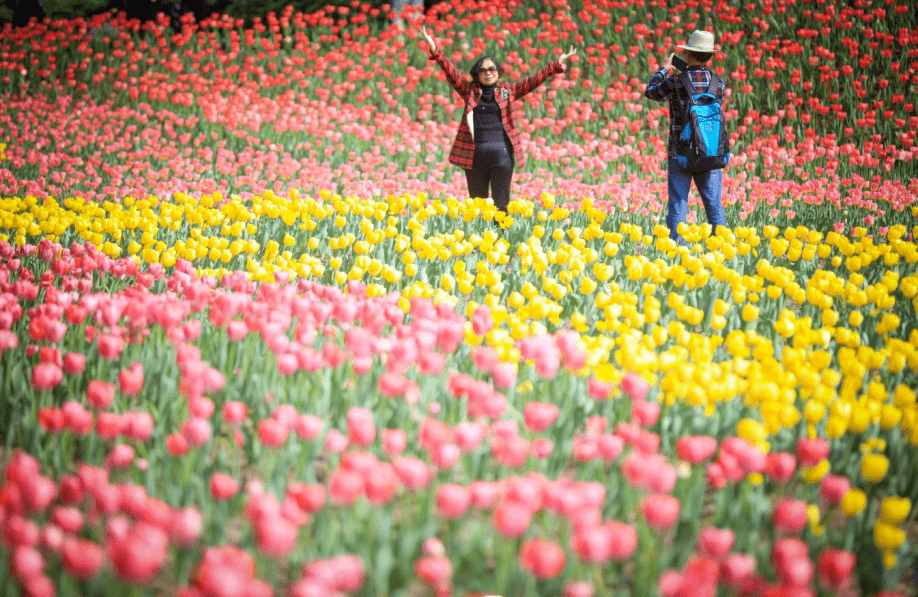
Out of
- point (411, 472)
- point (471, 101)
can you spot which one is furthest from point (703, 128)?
point (411, 472)

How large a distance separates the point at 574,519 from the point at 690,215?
499cm

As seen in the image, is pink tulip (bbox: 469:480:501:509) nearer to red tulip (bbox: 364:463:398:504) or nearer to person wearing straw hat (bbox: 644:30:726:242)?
red tulip (bbox: 364:463:398:504)

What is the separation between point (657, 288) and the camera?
4.07 metres

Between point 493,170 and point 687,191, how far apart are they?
1.50 metres

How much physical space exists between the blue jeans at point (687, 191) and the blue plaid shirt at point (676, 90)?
159mm

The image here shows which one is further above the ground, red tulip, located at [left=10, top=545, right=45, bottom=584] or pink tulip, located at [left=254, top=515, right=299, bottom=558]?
pink tulip, located at [left=254, top=515, right=299, bottom=558]

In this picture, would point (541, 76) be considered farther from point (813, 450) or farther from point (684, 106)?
point (813, 450)

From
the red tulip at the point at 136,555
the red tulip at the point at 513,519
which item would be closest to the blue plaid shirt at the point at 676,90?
the red tulip at the point at 513,519

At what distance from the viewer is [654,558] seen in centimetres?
157

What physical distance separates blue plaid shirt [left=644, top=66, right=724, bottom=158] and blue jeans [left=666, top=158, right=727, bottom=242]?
0.52 ft

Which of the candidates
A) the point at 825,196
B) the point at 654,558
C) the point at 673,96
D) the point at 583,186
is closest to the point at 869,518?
the point at 654,558

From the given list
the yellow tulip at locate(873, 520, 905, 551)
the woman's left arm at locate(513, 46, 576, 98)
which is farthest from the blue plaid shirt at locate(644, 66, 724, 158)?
the yellow tulip at locate(873, 520, 905, 551)

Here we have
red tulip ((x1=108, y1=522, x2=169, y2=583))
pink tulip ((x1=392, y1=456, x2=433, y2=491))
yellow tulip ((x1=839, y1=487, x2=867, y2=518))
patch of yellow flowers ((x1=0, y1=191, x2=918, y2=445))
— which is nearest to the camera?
red tulip ((x1=108, y1=522, x2=169, y2=583))

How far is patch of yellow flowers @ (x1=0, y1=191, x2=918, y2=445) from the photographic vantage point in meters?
2.14
